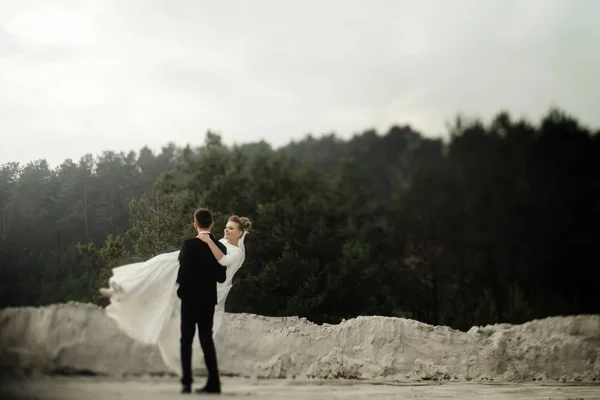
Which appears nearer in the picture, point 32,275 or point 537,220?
point 32,275

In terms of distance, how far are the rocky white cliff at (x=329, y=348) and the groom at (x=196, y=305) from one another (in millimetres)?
368

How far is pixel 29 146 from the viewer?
7945 millimetres

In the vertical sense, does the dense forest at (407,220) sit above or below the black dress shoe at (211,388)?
above

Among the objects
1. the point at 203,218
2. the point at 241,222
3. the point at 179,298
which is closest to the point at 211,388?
the point at 179,298

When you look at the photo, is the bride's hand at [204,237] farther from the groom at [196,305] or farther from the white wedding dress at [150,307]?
the white wedding dress at [150,307]

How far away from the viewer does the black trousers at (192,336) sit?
5.51 metres

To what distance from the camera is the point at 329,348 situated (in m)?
8.00

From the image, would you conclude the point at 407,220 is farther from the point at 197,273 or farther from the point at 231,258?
the point at 197,273

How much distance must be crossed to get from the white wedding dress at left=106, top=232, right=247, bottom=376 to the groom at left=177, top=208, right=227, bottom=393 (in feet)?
1.11

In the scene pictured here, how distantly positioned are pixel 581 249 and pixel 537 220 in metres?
1.08

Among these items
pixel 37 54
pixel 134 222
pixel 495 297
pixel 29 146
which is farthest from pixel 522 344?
pixel 37 54

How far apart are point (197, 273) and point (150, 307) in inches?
27.9

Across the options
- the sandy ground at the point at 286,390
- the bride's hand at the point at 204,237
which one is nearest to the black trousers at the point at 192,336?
Answer: the sandy ground at the point at 286,390

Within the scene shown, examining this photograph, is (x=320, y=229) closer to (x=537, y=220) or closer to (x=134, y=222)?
(x=537, y=220)
